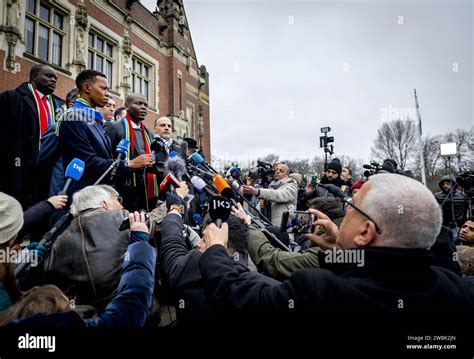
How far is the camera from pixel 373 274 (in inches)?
42.8

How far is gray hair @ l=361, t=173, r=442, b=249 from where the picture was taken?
1154 millimetres

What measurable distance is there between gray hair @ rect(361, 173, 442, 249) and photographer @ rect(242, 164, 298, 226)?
2.76 m

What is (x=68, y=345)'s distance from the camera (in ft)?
3.76

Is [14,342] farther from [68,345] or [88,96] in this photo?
[88,96]

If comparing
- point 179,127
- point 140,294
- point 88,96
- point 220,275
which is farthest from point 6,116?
point 179,127

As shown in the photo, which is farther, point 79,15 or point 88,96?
point 79,15

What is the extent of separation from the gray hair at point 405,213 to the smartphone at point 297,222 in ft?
2.69

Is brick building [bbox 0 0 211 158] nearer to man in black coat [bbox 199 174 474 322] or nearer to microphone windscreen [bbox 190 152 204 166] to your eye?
microphone windscreen [bbox 190 152 204 166]

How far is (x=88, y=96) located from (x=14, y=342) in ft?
8.21

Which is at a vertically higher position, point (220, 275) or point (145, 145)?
point (145, 145)

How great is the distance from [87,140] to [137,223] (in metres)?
1.43

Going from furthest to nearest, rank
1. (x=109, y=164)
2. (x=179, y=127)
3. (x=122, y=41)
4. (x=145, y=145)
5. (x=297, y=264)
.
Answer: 1. (x=179, y=127)
2. (x=122, y=41)
3. (x=145, y=145)
4. (x=109, y=164)
5. (x=297, y=264)

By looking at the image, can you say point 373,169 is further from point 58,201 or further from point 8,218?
point 8,218

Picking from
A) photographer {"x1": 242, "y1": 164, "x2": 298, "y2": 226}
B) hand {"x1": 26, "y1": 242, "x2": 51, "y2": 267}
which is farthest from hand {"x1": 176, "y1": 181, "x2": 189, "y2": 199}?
photographer {"x1": 242, "y1": 164, "x2": 298, "y2": 226}
